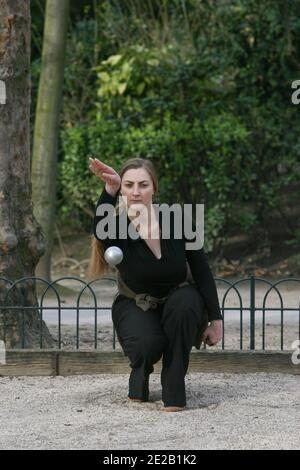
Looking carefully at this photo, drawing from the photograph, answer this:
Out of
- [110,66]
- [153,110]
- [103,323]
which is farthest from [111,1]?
[103,323]

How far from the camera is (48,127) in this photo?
36.8 feet

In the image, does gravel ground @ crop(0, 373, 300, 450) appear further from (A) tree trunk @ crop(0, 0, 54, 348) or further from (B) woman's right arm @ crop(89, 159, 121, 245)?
(B) woman's right arm @ crop(89, 159, 121, 245)

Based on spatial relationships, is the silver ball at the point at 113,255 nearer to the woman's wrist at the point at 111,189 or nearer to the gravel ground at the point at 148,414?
the woman's wrist at the point at 111,189

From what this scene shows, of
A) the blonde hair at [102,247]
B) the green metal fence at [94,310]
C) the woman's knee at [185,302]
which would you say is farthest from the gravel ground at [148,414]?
the blonde hair at [102,247]

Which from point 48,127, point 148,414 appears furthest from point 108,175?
point 48,127

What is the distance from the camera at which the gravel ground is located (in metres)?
5.39

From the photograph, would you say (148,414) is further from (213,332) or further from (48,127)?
(48,127)

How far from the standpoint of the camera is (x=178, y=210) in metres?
6.18

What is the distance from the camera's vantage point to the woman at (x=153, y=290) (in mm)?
6027

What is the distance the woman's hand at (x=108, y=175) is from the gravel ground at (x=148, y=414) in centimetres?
119

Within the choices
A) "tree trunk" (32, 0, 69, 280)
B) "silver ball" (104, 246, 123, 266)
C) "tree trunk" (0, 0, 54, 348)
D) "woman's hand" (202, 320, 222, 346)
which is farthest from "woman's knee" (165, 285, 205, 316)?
"tree trunk" (32, 0, 69, 280)
